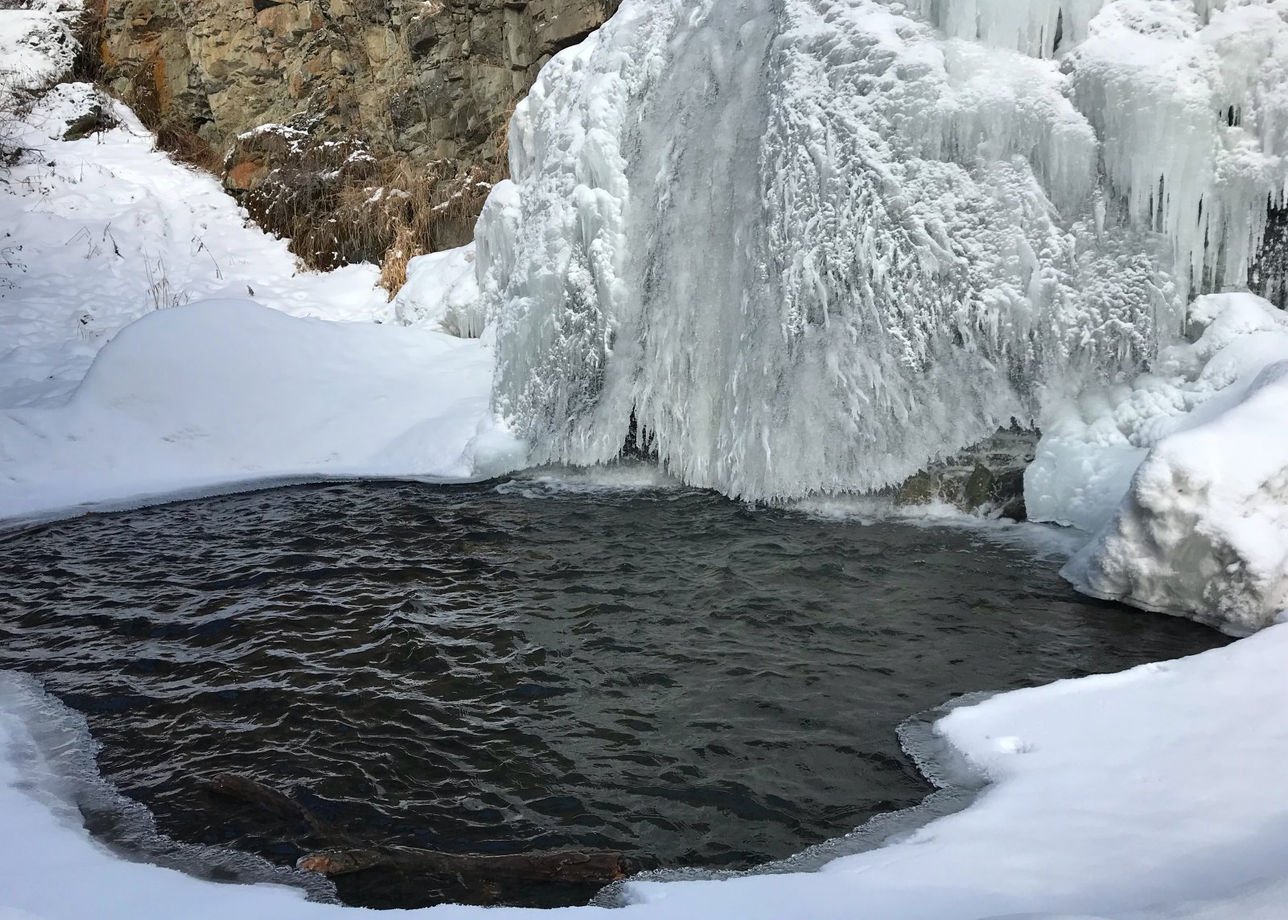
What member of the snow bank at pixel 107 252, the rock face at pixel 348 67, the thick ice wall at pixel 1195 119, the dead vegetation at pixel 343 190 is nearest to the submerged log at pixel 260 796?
the thick ice wall at pixel 1195 119

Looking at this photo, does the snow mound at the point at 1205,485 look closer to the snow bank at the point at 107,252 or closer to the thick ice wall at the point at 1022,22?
the thick ice wall at the point at 1022,22

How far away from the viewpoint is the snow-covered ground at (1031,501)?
2.21 metres

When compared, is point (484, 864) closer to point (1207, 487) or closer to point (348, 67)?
point (1207, 487)

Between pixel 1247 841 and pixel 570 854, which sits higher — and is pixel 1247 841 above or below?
above

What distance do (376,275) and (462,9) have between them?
348 cm

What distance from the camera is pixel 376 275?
490 inches

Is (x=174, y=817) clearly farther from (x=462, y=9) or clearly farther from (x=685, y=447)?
(x=462, y=9)

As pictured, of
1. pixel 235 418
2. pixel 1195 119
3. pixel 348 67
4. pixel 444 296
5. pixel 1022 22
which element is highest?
pixel 348 67

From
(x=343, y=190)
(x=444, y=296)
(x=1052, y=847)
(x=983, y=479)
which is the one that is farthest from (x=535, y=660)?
(x=343, y=190)

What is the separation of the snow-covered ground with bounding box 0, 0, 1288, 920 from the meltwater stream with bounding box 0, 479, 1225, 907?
302 millimetres

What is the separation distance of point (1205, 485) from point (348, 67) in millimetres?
12737

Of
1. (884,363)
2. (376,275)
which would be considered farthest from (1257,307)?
(376,275)

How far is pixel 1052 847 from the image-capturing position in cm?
229

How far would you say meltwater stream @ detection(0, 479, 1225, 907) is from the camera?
9.88 feet
